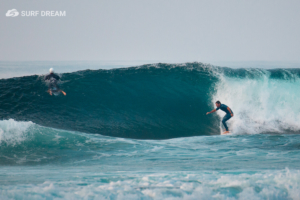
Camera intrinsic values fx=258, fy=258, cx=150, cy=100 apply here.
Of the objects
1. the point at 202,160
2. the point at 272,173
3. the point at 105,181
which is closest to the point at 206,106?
the point at 202,160

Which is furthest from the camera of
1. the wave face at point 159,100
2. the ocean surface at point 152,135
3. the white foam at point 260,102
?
the white foam at point 260,102

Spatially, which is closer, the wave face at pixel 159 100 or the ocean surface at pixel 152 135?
the ocean surface at pixel 152 135

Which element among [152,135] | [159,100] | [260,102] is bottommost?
[152,135]

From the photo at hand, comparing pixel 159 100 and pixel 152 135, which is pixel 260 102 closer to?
pixel 159 100

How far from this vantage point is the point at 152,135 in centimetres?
968

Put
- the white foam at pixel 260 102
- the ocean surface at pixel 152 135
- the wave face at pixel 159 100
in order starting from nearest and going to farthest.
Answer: the ocean surface at pixel 152 135 → the wave face at pixel 159 100 → the white foam at pixel 260 102

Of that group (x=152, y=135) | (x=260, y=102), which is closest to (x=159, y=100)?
(x=152, y=135)

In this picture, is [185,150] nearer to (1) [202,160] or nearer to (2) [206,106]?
(1) [202,160]

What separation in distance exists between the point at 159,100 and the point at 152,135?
2708mm

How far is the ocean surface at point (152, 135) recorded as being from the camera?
4074 millimetres

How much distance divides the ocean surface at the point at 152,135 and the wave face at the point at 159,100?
0.05m

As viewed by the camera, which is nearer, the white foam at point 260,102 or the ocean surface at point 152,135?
the ocean surface at point 152,135

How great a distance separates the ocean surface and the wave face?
0.16 ft

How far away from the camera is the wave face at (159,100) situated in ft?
33.0
